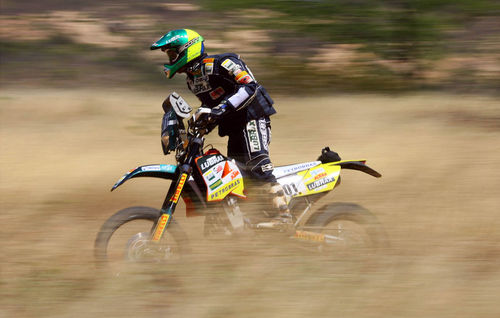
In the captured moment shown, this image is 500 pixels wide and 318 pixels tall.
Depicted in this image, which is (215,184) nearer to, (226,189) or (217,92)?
(226,189)

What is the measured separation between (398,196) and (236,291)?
2.34 m

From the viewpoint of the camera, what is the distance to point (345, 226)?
4.69 meters

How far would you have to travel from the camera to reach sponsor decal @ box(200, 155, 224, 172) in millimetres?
4621

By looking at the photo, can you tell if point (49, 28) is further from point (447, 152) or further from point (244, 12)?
point (447, 152)

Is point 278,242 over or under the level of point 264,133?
under

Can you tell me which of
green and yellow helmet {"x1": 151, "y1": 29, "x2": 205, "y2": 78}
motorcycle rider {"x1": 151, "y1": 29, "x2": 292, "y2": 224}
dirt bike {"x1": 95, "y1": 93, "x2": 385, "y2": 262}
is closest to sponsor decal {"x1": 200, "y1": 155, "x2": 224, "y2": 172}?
dirt bike {"x1": 95, "y1": 93, "x2": 385, "y2": 262}

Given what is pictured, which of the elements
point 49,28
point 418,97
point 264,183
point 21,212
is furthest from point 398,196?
point 49,28

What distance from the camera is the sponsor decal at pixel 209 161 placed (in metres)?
4.62

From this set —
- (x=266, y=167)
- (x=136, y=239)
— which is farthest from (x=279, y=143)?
(x=136, y=239)

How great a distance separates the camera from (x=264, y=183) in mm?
4789

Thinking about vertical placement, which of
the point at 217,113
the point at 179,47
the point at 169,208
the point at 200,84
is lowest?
the point at 169,208

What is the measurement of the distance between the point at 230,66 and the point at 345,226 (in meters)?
1.44

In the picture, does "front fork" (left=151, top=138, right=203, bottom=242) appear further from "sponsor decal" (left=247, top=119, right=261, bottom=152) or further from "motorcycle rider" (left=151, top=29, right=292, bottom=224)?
"sponsor decal" (left=247, top=119, right=261, bottom=152)

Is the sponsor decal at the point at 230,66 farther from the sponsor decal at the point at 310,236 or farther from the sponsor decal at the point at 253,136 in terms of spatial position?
the sponsor decal at the point at 310,236
